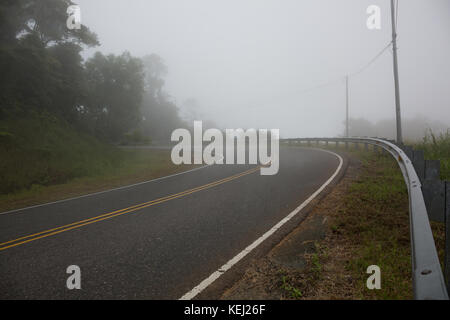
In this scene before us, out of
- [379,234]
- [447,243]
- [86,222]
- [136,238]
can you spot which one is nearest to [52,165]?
[86,222]

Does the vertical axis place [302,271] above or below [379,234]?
below

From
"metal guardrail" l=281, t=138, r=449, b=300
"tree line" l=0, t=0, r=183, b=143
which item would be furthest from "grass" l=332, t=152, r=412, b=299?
"tree line" l=0, t=0, r=183, b=143

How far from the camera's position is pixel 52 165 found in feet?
45.8

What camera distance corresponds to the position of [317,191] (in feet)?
24.7

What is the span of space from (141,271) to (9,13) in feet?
85.0

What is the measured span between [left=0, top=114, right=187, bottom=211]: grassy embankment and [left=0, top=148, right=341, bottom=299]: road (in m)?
3.22

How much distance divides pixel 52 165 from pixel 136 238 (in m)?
12.3

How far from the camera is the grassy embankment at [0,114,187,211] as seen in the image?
10.8 metres

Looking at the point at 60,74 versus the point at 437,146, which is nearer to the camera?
the point at 437,146

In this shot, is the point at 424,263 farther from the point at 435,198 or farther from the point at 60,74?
the point at 60,74

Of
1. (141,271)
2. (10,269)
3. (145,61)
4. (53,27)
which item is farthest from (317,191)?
(145,61)

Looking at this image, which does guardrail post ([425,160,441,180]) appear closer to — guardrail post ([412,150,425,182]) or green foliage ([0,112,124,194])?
guardrail post ([412,150,425,182])

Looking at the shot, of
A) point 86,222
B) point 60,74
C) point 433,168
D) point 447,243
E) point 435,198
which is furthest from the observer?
point 60,74
